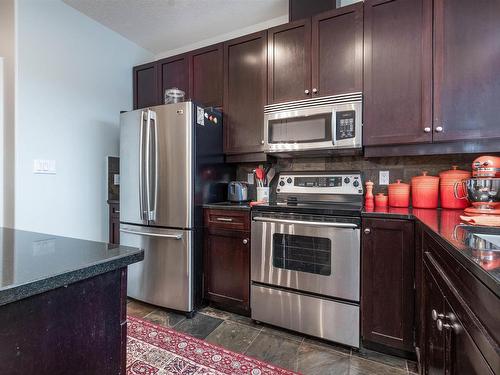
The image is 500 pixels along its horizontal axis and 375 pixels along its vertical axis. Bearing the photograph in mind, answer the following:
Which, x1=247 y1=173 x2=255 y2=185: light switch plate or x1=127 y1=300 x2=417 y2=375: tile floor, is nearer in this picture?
x1=127 y1=300 x2=417 y2=375: tile floor

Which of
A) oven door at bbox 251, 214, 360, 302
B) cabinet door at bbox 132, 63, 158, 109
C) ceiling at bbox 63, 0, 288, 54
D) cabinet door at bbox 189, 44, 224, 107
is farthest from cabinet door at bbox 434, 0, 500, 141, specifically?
cabinet door at bbox 132, 63, 158, 109

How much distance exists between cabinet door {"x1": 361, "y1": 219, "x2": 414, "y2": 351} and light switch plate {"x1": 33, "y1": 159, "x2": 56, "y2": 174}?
8.36 feet

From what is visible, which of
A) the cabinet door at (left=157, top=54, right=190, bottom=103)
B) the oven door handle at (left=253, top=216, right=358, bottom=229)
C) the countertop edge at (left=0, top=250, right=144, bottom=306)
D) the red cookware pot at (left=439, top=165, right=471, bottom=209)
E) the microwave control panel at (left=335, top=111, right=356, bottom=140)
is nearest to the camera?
the countertop edge at (left=0, top=250, right=144, bottom=306)

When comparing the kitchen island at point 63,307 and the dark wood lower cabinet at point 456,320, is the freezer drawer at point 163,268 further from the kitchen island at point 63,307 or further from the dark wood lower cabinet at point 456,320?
the dark wood lower cabinet at point 456,320

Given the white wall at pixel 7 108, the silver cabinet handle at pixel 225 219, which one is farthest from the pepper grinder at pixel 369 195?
the white wall at pixel 7 108

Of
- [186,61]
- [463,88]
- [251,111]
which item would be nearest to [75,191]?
[186,61]

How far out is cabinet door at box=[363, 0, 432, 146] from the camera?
1740 mm

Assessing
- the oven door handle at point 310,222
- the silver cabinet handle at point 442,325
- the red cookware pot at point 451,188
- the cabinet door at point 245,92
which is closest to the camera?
the silver cabinet handle at point 442,325

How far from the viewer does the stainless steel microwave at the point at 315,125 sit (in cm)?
191

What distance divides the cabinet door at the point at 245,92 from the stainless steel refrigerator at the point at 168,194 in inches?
9.0

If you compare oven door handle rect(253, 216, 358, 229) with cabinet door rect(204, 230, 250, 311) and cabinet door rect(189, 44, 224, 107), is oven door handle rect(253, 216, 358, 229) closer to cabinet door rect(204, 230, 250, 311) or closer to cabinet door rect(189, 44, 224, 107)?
cabinet door rect(204, 230, 250, 311)

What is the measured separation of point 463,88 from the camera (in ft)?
5.42

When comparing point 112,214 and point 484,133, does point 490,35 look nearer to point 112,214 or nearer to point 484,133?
point 484,133

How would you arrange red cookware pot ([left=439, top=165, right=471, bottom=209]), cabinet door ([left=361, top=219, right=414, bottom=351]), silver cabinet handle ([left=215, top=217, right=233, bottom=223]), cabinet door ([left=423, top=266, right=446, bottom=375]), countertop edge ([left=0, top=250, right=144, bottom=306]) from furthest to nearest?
silver cabinet handle ([left=215, top=217, right=233, bottom=223])
red cookware pot ([left=439, top=165, right=471, bottom=209])
cabinet door ([left=361, top=219, right=414, bottom=351])
cabinet door ([left=423, top=266, right=446, bottom=375])
countertop edge ([left=0, top=250, right=144, bottom=306])
